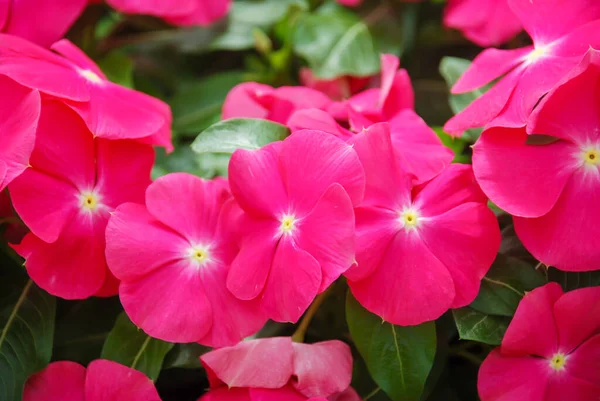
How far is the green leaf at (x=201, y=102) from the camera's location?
0.98 meters

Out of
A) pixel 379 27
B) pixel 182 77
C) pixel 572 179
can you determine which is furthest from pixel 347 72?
pixel 572 179

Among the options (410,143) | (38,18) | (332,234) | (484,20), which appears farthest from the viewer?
(484,20)

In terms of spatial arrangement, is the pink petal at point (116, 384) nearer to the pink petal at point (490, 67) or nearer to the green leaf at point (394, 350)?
the green leaf at point (394, 350)

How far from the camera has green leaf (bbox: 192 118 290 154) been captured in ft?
1.96

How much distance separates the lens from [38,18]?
0.73 meters

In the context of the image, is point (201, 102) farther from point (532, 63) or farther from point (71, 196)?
point (532, 63)

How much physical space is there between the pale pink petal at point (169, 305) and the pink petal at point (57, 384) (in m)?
0.10

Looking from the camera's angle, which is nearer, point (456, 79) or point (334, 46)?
point (456, 79)

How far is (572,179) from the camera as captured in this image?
55 centimetres

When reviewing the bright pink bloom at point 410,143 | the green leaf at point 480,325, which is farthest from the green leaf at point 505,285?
the bright pink bloom at point 410,143

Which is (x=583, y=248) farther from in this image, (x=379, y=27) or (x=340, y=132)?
(x=379, y=27)

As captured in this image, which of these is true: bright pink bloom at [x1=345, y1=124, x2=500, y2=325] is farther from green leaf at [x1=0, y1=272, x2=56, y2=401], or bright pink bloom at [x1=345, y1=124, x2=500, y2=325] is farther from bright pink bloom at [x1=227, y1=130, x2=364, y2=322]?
green leaf at [x1=0, y1=272, x2=56, y2=401]

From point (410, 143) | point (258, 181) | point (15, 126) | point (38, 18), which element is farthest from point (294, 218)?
point (38, 18)

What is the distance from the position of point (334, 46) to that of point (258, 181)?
1.53 ft
